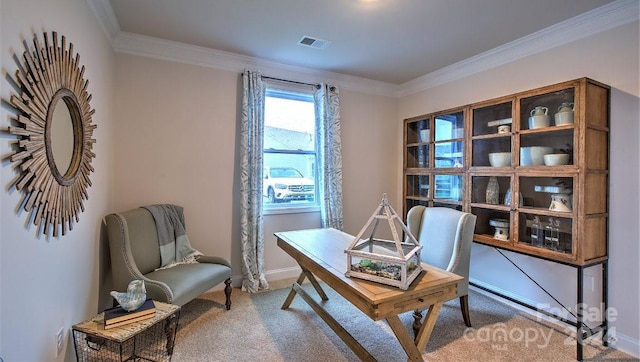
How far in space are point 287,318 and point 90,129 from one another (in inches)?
85.4

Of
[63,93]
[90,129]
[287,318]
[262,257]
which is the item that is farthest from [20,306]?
[262,257]

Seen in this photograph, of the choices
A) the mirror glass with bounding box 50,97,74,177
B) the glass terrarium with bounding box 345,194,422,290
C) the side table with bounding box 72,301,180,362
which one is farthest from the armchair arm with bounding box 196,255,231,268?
the glass terrarium with bounding box 345,194,422,290

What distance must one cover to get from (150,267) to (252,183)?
127 centimetres

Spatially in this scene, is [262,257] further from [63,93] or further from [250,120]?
[63,93]

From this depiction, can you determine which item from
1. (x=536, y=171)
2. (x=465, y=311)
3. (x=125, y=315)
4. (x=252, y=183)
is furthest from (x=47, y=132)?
(x=536, y=171)

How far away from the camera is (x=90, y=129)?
217 centimetres

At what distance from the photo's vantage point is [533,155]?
8.39 ft

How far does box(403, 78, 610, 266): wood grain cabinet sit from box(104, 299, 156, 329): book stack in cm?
286

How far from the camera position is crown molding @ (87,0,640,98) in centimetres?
236

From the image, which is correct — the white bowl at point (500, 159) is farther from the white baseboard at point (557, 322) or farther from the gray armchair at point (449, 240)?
the white baseboard at point (557, 322)

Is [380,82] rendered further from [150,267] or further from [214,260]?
[150,267]

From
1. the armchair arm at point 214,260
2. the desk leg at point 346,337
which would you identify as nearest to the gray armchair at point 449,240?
the desk leg at point 346,337

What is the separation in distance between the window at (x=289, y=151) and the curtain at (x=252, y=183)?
0.24 meters

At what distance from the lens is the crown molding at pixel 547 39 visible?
2.29m
